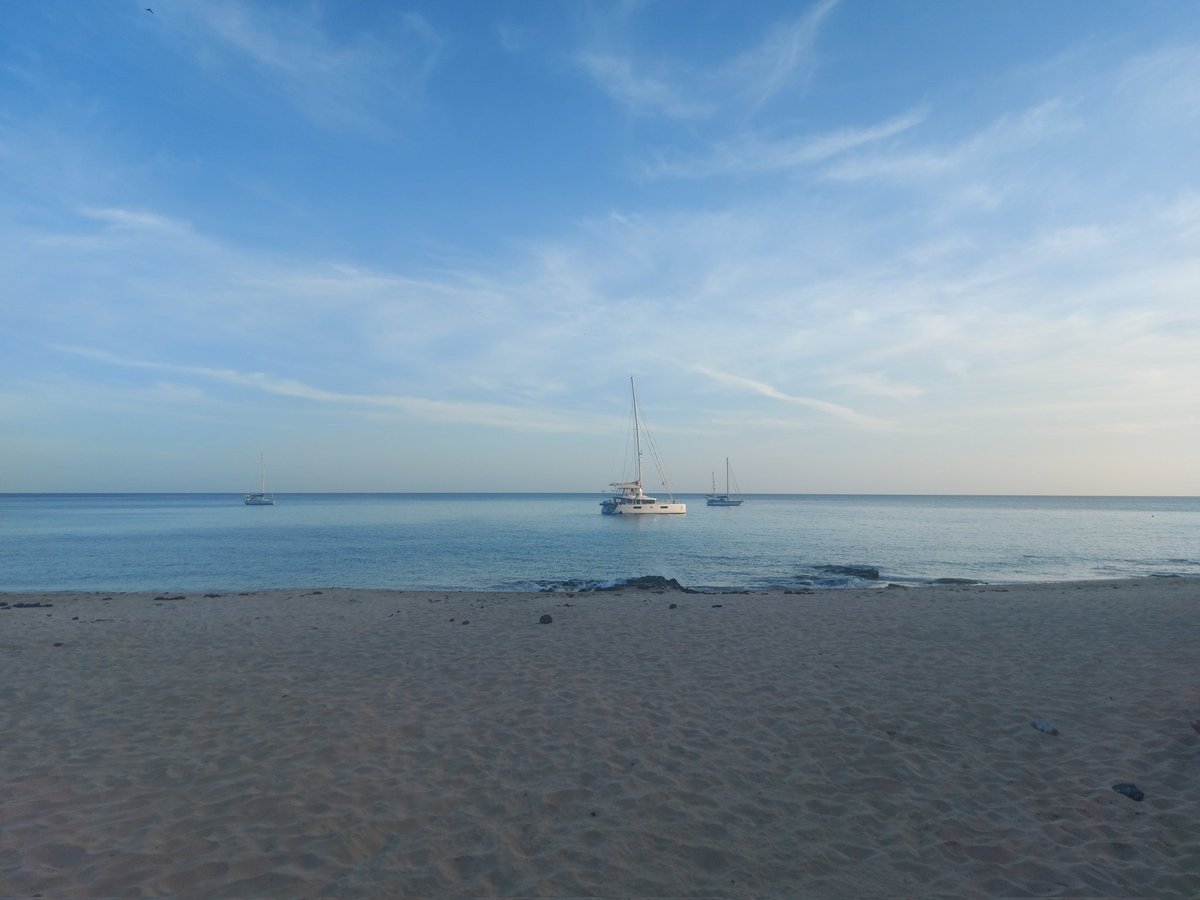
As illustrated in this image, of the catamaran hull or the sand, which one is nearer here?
the sand

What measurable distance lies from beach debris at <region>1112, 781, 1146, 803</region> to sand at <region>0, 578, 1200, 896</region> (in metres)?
0.05

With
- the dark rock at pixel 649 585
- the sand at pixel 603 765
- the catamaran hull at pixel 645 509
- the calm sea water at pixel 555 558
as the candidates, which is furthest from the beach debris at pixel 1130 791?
the catamaran hull at pixel 645 509

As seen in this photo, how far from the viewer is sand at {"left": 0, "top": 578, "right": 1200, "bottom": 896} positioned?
4613mm

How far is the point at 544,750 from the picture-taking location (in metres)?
6.67

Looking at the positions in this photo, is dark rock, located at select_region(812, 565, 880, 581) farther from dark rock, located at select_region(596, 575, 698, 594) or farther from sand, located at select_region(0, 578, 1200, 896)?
sand, located at select_region(0, 578, 1200, 896)

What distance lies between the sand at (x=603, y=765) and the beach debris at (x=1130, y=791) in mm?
54

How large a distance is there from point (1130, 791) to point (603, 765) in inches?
176

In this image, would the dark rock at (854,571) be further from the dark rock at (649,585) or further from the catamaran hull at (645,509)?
the catamaran hull at (645,509)

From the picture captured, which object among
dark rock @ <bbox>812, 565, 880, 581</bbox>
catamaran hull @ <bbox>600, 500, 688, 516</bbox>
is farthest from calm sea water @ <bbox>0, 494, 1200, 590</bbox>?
catamaran hull @ <bbox>600, 500, 688, 516</bbox>

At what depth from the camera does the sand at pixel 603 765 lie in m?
4.61

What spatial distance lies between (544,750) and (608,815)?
4.69ft

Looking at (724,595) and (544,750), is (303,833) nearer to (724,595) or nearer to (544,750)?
(544,750)

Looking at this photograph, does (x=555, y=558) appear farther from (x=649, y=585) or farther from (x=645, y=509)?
A: (x=645, y=509)

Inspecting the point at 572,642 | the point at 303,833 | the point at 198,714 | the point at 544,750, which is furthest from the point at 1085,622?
the point at 198,714
